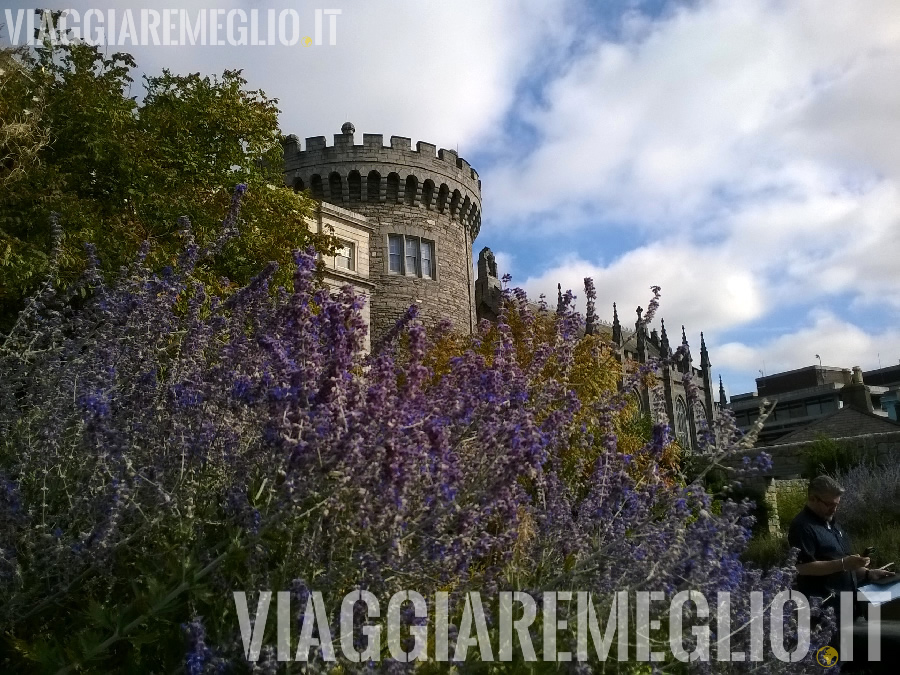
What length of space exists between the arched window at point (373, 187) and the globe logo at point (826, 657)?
24.9m

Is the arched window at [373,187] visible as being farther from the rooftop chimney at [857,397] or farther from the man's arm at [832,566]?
the man's arm at [832,566]

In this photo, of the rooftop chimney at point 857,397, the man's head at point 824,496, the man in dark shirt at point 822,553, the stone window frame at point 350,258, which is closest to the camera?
the man in dark shirt at point 822,553

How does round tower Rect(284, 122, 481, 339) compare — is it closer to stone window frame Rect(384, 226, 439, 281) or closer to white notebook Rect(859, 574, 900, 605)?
stone window frame Rect(384, 226, 439, 281)

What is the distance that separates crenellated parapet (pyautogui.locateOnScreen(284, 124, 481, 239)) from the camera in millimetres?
27359

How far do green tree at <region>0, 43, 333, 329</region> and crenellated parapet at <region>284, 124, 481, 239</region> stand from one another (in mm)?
12910

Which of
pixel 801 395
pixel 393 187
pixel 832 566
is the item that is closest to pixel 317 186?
pixel 393 187

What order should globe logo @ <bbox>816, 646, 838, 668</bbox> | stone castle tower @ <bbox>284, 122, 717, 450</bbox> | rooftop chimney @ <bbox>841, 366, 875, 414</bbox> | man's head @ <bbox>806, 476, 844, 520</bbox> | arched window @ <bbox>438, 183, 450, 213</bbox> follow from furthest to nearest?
rooftop chimney @ <bbox>841, 366, 875, 414</bbox>
arched window @ <bbox>438, 183, 450, 213</bbox>
stone castle tower @ <bbox>284, 122, 717, 450</bbox>
man's head @ <bbox>806, 476, 844, 520</bbox>
globe logo @ <bbox>816, 646, 838, 668</bbox>

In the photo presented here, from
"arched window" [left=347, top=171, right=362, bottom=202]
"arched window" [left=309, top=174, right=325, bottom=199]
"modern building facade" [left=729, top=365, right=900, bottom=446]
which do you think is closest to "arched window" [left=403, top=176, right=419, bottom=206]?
"arched window" [left=347, top=171, right=362, bottom=202]

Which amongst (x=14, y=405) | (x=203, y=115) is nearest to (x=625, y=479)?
(x=14, y=405)

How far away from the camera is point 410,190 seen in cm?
2766

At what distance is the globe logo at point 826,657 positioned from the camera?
3.75 meters

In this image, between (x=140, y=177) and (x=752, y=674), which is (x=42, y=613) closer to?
(x=752, y=674)

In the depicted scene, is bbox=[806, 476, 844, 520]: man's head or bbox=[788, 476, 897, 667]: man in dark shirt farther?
bbox=[806, 476, 844, 520]: man's head

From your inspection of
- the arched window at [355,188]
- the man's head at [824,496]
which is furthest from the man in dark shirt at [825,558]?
the arched window at [355,188]
